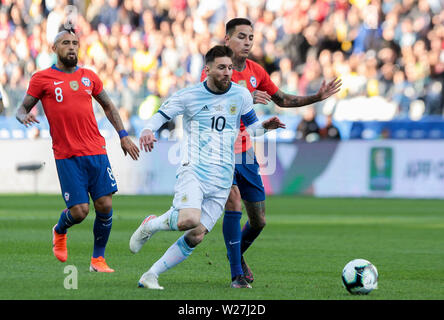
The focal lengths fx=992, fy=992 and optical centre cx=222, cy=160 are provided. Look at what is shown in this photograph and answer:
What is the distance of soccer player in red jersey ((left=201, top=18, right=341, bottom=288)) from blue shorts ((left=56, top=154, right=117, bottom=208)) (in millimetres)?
1458

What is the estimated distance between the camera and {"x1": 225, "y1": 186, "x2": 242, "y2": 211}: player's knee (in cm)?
932

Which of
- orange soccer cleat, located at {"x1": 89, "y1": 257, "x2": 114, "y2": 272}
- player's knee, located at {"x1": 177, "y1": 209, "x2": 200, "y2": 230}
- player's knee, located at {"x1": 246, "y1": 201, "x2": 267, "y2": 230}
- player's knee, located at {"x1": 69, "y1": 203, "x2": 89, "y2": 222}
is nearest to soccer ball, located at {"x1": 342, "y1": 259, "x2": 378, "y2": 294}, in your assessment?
player's knee, located at {"x1": 177, "y1": 209, "x2": 200, "y2": 230}

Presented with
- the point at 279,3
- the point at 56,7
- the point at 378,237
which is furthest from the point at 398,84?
the point at 56,7

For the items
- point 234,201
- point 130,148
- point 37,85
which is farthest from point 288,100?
point 37,85

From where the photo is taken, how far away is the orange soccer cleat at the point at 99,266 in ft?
32.3

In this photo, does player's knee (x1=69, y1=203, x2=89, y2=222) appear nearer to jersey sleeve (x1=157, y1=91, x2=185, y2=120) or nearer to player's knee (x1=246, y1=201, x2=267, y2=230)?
player's knee (x1=246, y1=201, x2=267, y2=230)

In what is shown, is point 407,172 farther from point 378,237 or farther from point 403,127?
point 378,237

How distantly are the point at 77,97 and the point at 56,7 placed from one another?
21.0 m

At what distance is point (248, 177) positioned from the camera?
9484 mm

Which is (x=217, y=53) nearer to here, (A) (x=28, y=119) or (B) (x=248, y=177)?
(B) (x=248, y=177)

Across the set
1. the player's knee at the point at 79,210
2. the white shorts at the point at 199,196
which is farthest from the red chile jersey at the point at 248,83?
the player's knee at the point at 79,210

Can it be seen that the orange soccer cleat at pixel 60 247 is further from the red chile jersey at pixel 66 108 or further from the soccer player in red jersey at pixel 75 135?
the red chile jersey at pixel 66 108

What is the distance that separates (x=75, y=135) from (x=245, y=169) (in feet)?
5.97

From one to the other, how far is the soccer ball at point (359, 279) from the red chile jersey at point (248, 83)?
69.6 inches
